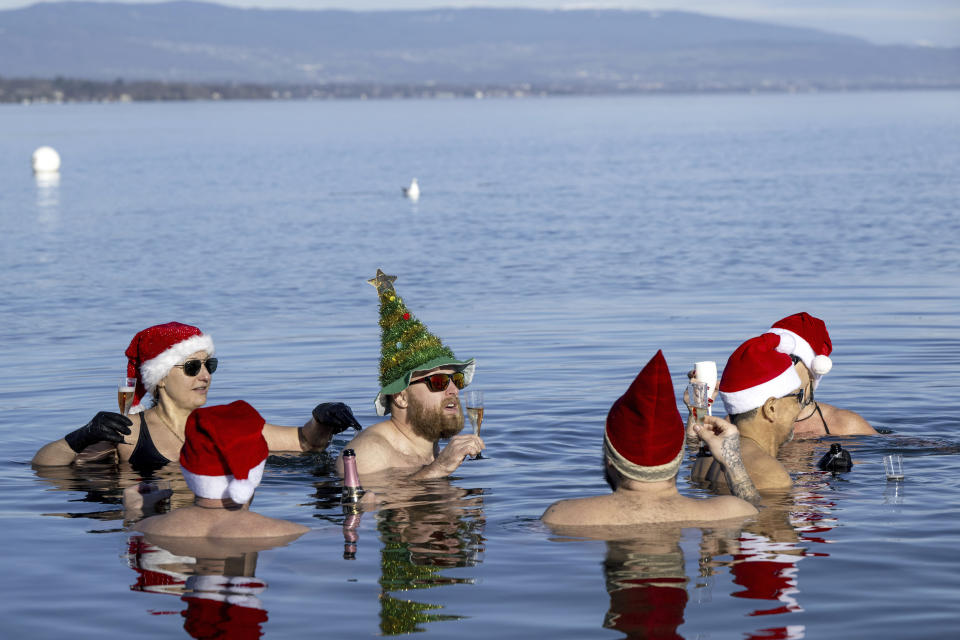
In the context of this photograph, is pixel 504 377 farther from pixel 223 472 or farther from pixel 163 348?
pixel 223 472

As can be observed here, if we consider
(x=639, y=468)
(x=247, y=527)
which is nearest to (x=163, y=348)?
(x=247, y=527)

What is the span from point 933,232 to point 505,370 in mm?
17402

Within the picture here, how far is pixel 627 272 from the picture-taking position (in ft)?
82.8

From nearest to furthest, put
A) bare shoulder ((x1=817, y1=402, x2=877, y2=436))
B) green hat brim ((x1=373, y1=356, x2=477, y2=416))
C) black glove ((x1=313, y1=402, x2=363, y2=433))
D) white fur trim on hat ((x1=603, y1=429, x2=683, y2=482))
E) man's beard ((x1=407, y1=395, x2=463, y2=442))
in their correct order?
white fur trim on hat ((x1=603, y1=429, x2=683, y2=482))
green hat brim ((x1=373, y1=356, x2=477, y2=416))
man's beard ((x1=407, y1=395, x2=463, y2=442))
black glove ((x1=313, y1=402, x2=363, y2=433))
bare shoulder ((x1=817, y1=402, x2=877, y2=436))

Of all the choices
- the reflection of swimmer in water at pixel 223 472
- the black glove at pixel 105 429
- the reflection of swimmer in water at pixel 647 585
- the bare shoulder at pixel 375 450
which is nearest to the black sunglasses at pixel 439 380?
the bare shoulder at pixel 375 450

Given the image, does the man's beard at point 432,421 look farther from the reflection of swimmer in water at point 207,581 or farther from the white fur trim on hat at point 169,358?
the reflection of swimmer in water at point 207,581

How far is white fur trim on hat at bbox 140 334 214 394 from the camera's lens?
10.4 meters

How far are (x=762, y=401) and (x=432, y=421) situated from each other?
2324 millimetres

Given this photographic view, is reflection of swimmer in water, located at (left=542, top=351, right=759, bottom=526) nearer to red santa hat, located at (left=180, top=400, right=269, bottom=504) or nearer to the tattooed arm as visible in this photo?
the tattooed arm

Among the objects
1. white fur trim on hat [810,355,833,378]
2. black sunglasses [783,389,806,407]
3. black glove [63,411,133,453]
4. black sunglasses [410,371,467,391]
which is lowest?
black glove [63,411,133,453]

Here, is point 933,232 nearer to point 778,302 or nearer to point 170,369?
point 778,302

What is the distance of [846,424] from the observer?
1149 cm

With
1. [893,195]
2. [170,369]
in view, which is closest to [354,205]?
[893,195]

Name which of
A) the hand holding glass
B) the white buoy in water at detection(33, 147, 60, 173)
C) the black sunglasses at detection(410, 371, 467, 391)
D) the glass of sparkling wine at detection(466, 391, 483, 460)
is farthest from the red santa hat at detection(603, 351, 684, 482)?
the white buoy in water at detection(33, 147, 60, 173)
